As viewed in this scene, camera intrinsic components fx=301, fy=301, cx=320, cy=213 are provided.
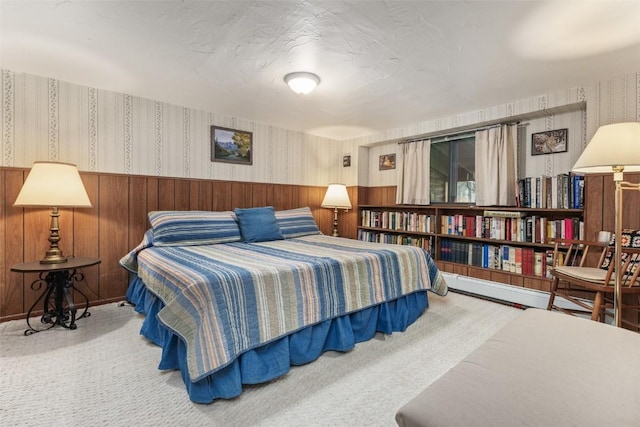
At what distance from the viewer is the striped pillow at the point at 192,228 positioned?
2.73m

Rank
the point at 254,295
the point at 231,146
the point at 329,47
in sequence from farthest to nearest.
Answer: the point at 231,146 < the point at 329,47 < the point at 254,295

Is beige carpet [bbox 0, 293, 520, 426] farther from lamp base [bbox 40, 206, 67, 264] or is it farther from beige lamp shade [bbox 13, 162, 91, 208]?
beige lamp shade [bbox 13, 162, 91, 208]

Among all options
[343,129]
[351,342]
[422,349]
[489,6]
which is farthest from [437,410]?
[343,129]

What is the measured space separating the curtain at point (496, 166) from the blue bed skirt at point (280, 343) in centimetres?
156

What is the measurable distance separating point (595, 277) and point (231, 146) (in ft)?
12.4

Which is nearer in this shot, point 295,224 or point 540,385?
point 540,385

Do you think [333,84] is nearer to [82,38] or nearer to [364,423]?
[82,38]

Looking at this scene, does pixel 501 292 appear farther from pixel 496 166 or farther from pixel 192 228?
pixel 192 228

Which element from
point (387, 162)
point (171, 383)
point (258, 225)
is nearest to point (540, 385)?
point (171, 383)

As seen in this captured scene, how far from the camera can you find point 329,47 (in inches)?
83.6

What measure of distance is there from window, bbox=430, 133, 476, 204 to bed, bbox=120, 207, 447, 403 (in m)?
1.56

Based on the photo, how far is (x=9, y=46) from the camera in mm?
2143

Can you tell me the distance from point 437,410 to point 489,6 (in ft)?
6.64

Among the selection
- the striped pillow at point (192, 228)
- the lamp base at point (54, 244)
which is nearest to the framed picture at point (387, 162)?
the striped pillow at point (192, 228)
